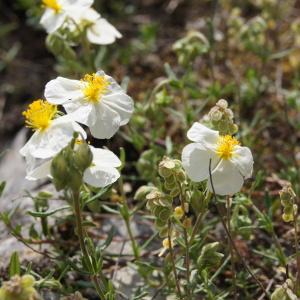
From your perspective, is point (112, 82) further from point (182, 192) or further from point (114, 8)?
point (114, 8)

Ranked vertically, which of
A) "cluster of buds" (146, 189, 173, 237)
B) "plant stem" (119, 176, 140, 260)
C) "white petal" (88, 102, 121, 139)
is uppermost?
"white petal" (88, 102, 121, 139)

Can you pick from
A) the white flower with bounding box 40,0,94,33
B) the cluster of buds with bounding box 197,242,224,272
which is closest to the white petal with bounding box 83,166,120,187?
the cluster of buds with bounding box 197,242,224,272

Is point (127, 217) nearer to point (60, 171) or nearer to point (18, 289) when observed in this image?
point (60, 171)

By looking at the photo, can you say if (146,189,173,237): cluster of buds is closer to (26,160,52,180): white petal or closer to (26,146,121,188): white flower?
(26,146,121,188): white flower

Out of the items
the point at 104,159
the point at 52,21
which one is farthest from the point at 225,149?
the point at 52,21

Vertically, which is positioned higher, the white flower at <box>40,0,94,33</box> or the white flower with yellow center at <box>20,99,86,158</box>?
the white flower with yellow center at <box>20,99,86,158</box>

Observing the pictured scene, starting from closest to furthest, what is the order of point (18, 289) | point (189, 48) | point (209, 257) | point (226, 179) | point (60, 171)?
point (18, 289), point (60, 171), point (226, 179), point (209, 257), point (189, 48)

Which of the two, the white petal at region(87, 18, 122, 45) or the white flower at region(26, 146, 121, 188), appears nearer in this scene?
the white flower at region(26, 146, 121, 188)
